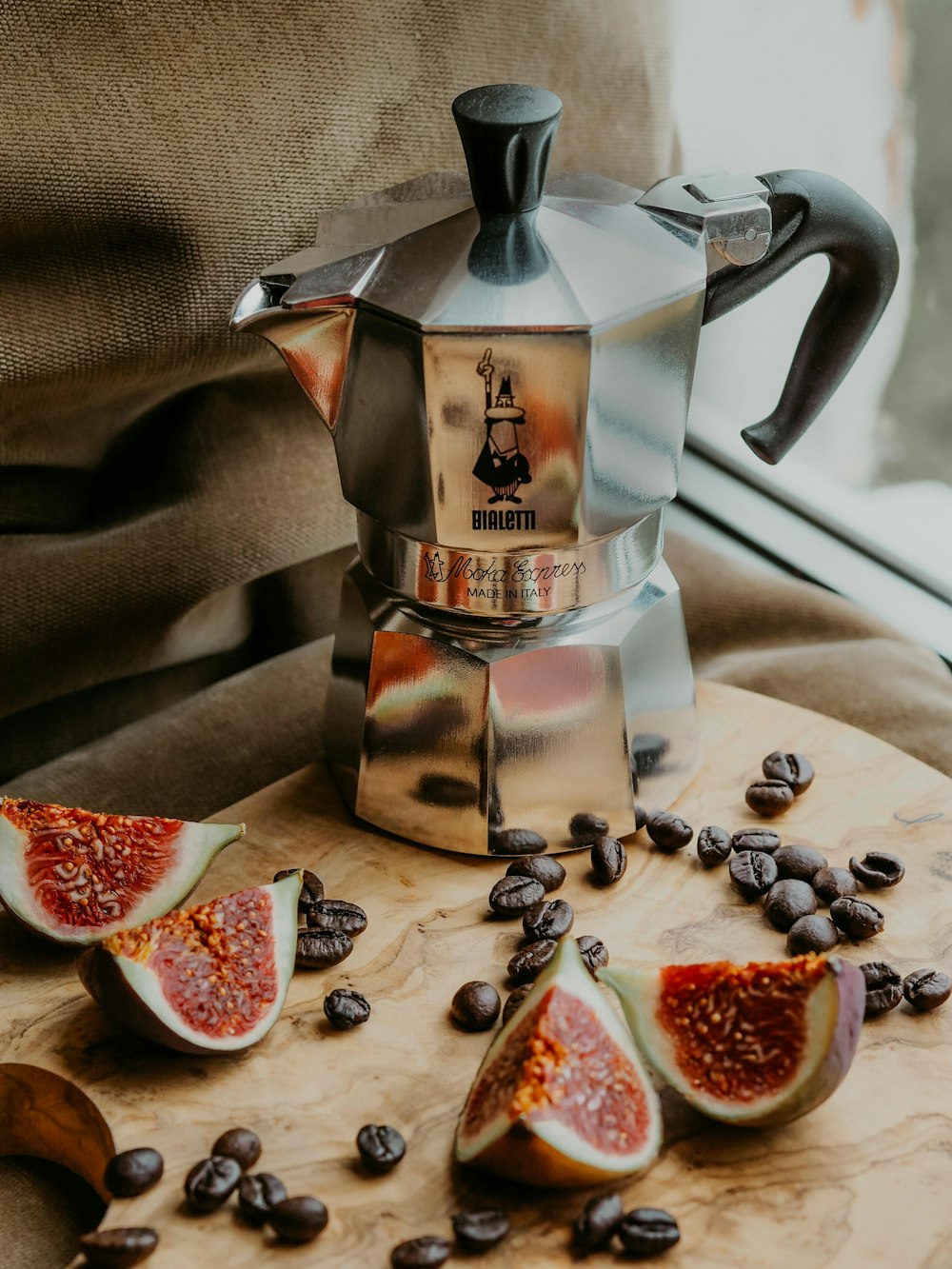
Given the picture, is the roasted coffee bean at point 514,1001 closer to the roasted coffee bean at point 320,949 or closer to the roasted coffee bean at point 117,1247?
the roasted coffee bean at point 320,949

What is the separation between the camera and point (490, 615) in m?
0.90

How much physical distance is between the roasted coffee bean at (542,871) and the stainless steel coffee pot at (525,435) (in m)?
0.03

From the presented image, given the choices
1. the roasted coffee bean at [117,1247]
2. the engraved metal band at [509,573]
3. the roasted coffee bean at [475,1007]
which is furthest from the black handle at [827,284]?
the roasted coffee bean at [117,1247]

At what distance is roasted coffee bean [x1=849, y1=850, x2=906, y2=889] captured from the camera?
0.91 metres

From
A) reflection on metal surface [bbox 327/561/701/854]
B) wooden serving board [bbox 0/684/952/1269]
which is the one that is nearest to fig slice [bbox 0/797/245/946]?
wooden serving board [bbox 0/684/952/1269]

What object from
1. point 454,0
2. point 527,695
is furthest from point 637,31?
point 527,695

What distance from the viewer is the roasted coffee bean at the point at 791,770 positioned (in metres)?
1.01

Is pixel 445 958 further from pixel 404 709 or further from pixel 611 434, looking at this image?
pixel 611 434

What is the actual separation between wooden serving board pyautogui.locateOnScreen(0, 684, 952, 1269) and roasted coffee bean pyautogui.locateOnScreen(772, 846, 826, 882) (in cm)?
4

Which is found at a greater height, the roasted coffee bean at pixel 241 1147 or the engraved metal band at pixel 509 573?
the engraved metal band at pixel 509 573

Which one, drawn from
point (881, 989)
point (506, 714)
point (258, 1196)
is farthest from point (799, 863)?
point (258, 1196)

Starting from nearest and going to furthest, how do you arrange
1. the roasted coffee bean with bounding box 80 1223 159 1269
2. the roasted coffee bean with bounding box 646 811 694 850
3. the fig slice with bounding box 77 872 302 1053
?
the roasted coffee bean with bounding box 80 1223 159 1269 → the fig slice with bounding box 77 872 302 1053 → the roasted coffee bean with bounding box 646 811 694 850

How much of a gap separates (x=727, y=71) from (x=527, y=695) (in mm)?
989

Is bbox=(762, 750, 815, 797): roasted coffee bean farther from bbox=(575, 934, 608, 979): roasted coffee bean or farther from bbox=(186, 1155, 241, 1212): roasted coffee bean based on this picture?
bbox=(186, 1155, 241, 1212): roasted coffee bean
